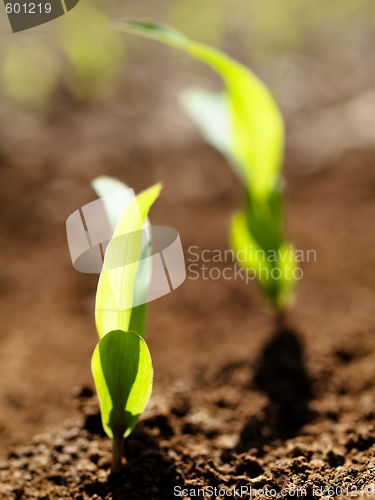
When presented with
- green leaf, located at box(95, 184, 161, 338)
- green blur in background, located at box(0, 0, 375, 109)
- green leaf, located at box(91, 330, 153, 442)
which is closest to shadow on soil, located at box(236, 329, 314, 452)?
green leaf, located at box(91, 330, 153, 442)

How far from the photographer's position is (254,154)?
889mm

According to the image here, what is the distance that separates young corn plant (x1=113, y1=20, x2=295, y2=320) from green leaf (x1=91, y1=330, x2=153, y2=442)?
1.65 feet

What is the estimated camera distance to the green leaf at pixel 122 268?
0.46 metres

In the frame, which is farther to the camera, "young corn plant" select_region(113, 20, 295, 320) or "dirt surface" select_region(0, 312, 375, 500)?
"young corn plant" select_region(113, 20, 295, 320)

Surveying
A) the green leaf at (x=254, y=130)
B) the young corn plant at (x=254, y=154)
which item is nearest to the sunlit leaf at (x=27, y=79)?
the young corn plant at (x=254, y=154)

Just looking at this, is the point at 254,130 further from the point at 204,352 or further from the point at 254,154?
the point at 204,352

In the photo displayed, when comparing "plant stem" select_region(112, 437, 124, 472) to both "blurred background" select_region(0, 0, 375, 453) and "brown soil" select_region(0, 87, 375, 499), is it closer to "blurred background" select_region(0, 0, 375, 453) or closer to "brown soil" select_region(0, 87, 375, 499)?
"brown soil" select_region(0, 87, 375, 499)

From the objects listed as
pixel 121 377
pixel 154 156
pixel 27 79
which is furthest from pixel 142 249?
pixel 27 79

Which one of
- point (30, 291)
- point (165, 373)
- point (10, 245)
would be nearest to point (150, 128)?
point (10, 245)

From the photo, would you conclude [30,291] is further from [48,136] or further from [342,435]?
[48,136]

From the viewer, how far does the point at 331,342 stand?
3.24 ft

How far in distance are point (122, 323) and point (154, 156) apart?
5.13 ft

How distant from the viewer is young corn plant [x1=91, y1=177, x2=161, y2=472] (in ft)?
1.54

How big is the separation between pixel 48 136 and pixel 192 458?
6.38ft
